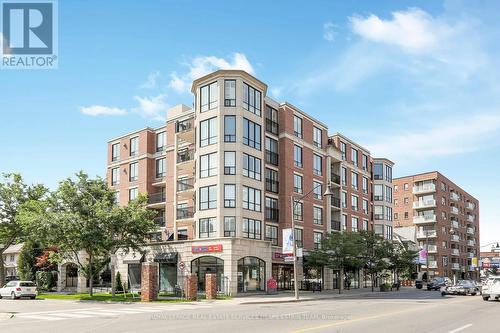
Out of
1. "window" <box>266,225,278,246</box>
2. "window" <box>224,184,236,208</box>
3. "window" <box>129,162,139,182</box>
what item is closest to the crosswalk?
"window" <box>224,184,236,208</box>

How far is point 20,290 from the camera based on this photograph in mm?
40719

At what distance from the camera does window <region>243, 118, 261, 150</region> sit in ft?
151

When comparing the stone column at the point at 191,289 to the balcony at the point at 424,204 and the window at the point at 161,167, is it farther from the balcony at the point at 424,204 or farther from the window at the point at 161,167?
the balcony at the point at 424,204

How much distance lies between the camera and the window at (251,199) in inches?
1773

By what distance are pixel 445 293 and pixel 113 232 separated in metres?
28.0

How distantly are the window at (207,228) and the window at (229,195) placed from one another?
6.10 feet

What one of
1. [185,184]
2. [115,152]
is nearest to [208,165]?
[185,184]

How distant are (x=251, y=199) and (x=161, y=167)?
14046 millimetres

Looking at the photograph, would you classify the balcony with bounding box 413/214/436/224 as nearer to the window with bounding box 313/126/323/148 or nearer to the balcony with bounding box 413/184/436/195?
the balcony with bounding box 413/184/436/195

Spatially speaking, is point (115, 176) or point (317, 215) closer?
point (317, 215)

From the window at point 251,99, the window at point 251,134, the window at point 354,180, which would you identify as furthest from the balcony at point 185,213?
the window at point 354,180

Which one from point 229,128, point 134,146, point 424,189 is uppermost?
point 134,146

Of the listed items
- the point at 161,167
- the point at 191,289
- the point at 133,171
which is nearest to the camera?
the point at 191,289

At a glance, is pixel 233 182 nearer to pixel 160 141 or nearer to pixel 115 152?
pixel 160 141
